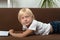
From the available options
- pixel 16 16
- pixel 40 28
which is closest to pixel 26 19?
pixel 40 28

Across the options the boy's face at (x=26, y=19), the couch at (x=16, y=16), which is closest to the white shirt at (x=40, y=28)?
the boy's face at (x=26, y=19)

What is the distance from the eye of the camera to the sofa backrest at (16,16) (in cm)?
243

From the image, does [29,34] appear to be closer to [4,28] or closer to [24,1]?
[4,28]

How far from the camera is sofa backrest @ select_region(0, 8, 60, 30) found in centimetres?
243

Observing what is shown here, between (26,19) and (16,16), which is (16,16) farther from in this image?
(26,19)

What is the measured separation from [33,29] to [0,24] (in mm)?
685

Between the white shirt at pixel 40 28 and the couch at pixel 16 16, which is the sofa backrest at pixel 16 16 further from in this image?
the white shirt at pixel 40 28

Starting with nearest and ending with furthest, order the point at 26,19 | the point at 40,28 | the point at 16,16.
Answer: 1. the point at 26,19
2. the point at 40,28
3. the point at 16,16

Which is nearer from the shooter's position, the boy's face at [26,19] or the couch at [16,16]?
the boy's face at [26,19]

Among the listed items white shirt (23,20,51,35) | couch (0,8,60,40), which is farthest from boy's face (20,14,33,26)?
couch (0,8,60,40)

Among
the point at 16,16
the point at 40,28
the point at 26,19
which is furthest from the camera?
the point at 16,16

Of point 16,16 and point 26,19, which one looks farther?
point 16,16

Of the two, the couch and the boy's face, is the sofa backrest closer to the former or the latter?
the couch

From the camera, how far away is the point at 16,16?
246cm
